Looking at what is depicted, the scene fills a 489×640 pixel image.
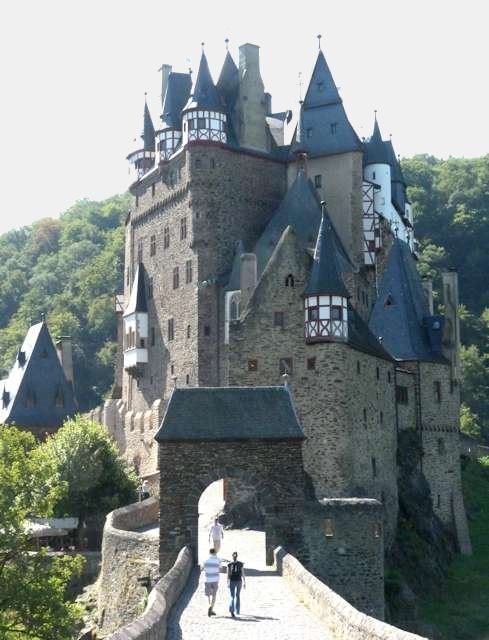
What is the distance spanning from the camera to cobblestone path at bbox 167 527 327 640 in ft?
70.4

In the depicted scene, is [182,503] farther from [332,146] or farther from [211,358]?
[332,146]

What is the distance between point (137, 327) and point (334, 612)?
45.8 m

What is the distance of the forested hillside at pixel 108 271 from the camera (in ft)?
309

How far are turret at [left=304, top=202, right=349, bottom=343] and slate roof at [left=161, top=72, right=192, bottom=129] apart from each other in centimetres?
2200

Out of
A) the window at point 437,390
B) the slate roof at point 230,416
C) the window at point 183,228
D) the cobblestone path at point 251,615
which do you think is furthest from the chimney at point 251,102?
the cobblestone path at point 251,615

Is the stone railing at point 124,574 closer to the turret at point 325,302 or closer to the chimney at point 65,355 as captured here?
the turret at point 325,302

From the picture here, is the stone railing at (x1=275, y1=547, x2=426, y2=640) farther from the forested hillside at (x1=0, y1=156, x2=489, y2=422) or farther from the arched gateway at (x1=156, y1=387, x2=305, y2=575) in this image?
the forested hillside at (x1=0, y1=156, x2=489, y2=422)

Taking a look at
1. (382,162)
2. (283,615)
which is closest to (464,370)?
(382,162)

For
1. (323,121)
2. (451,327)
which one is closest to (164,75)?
(323,121)

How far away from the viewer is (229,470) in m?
31.6

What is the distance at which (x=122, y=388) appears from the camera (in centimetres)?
7062

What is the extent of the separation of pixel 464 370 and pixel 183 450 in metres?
56.1

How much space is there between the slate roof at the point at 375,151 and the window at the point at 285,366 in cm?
2326

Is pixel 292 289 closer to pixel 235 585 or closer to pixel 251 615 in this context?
pixel 235 585
